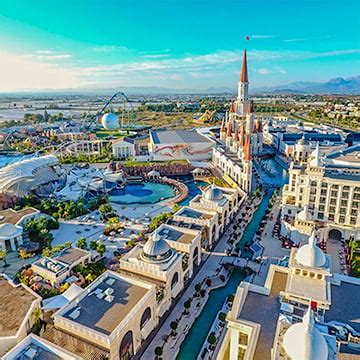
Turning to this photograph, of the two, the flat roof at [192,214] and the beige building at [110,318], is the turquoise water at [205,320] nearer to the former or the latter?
the beige building at [110,318]

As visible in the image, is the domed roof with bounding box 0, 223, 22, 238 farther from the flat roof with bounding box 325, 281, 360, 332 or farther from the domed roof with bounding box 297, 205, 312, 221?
the flat roof with bounding box 325, 281, 360, 332

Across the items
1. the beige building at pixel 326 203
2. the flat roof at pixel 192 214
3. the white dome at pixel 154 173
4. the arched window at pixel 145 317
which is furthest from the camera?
the white dome at pixel 154 173

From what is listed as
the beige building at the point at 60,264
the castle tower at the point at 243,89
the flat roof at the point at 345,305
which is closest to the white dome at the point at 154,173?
the castle tower at the point at 243,89

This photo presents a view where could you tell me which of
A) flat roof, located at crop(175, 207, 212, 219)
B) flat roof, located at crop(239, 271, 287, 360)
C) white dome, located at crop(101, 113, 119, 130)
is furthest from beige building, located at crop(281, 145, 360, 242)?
white dome, located at crop(101, 113, 119, 130)

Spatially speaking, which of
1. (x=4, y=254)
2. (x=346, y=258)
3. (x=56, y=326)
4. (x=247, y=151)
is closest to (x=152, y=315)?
(x=56, y=326)

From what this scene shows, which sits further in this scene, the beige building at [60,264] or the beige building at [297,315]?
the beige building at [60,264]

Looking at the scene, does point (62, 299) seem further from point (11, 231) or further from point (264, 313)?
point (264, 313)
